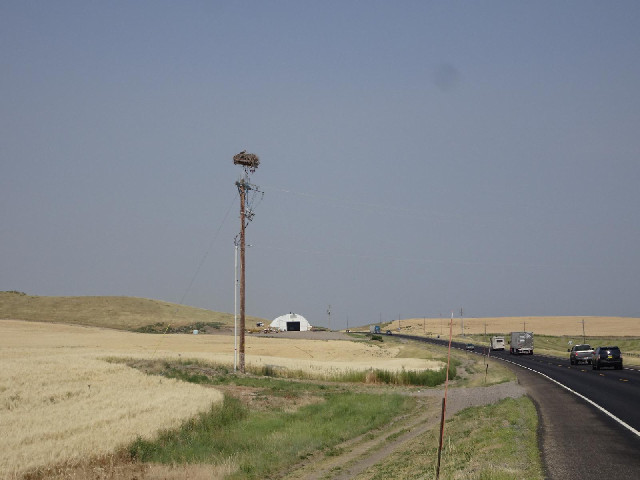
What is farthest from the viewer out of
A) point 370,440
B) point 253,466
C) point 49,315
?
point 49,315

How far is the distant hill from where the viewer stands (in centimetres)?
15638

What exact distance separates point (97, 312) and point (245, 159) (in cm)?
13095

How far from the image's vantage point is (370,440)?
27719 millimetres

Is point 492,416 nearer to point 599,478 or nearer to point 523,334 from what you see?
point 599,478

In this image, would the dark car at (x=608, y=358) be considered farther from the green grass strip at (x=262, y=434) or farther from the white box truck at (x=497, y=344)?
the white box truck at (x=497, y=344)

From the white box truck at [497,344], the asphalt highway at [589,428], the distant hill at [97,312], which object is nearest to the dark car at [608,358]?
the asphalt highway at [589,428]

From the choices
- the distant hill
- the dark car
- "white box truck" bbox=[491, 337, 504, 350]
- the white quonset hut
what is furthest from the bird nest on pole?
the white quonset hut

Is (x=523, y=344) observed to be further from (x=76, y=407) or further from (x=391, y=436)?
(x=76, y=407)

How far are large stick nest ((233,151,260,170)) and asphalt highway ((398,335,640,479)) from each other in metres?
25.6

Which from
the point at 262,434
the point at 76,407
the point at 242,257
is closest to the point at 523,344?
the point at 242,257

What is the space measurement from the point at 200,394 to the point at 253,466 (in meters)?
12.4

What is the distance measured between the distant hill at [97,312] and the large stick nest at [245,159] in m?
102

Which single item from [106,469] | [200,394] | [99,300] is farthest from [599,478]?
[99,300]

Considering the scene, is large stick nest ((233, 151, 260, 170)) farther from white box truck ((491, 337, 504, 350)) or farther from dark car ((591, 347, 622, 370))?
white box truck ((491, 337, 504, 350))
